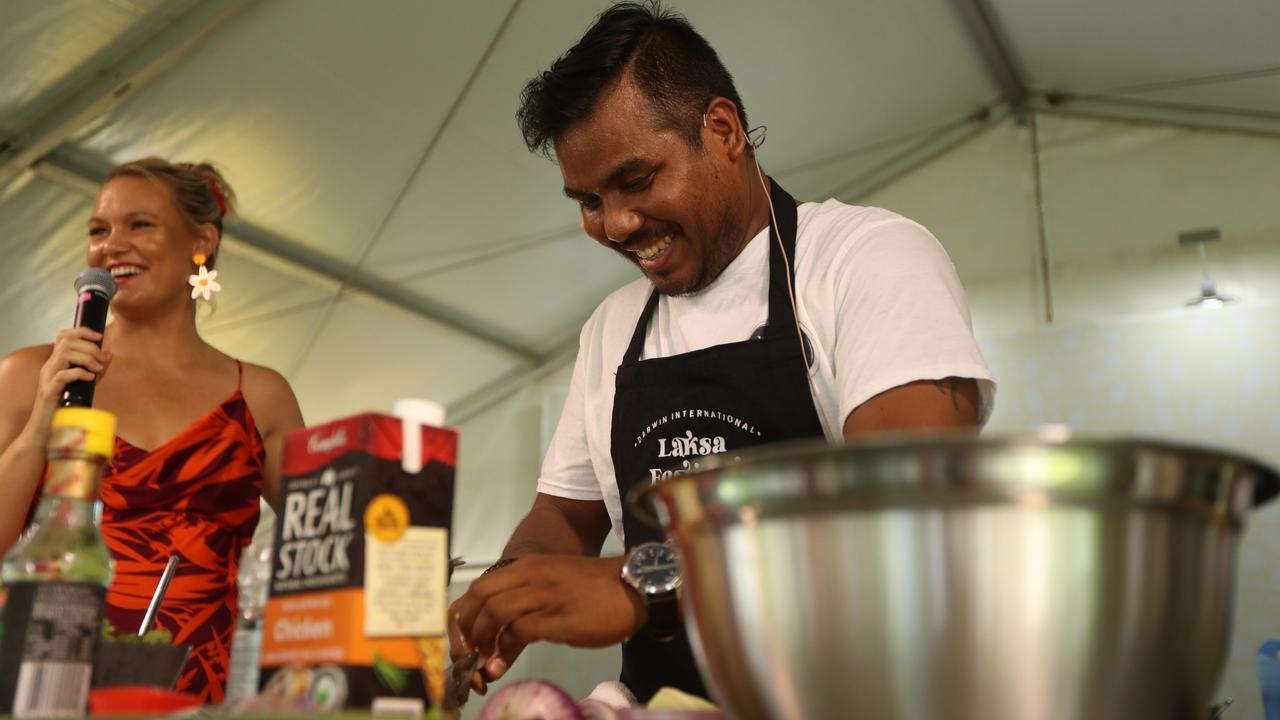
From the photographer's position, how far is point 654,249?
133 centimetres

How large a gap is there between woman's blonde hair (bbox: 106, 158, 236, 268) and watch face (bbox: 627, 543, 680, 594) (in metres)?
1.25

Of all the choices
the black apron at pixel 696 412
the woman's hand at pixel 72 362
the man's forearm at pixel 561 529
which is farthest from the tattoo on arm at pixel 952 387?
the woman's hand at pixel 72 362

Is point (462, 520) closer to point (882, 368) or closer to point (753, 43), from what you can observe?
point (753, 43)

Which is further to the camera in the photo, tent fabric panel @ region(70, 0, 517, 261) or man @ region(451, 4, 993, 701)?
tent fabric panel @ region(70, 0, 517, 261)

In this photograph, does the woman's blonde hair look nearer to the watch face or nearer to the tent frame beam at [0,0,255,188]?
the watch face

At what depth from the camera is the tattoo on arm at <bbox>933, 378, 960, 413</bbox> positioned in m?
0.95

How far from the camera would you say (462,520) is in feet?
19.3

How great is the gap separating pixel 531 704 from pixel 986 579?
364mm

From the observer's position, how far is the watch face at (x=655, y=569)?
880 mm

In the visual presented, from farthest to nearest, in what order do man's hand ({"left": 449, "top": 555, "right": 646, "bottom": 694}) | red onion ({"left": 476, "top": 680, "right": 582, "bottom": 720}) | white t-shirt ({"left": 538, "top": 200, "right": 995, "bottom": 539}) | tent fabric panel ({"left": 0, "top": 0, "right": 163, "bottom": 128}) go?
1. tent fabric panel ({"left": 0, "top": 0, "right": 163, "bottom": 128})
2. white t-shirt ({"left": 538, "top": 200, "right": 995, "bottom": 539})
3. man's hand ({"left": 449, "top": 555, "right": 646, "bottom": 694})
4. red onion ({"left": 476, "top": 680, "right": 582, "bottom": 720})

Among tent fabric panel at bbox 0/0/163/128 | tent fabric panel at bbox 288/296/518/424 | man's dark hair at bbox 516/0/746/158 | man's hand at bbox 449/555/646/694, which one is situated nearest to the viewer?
man's hand at bbox 449/555/646/694

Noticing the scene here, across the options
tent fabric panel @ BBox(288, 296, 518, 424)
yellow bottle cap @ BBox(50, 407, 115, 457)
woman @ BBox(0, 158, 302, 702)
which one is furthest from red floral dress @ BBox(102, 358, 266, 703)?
tent fabric panel @ BBox(288, 296, 518, 424)

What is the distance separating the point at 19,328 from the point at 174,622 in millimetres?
2623

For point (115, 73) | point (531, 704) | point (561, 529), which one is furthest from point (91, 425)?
point (115, 73)
